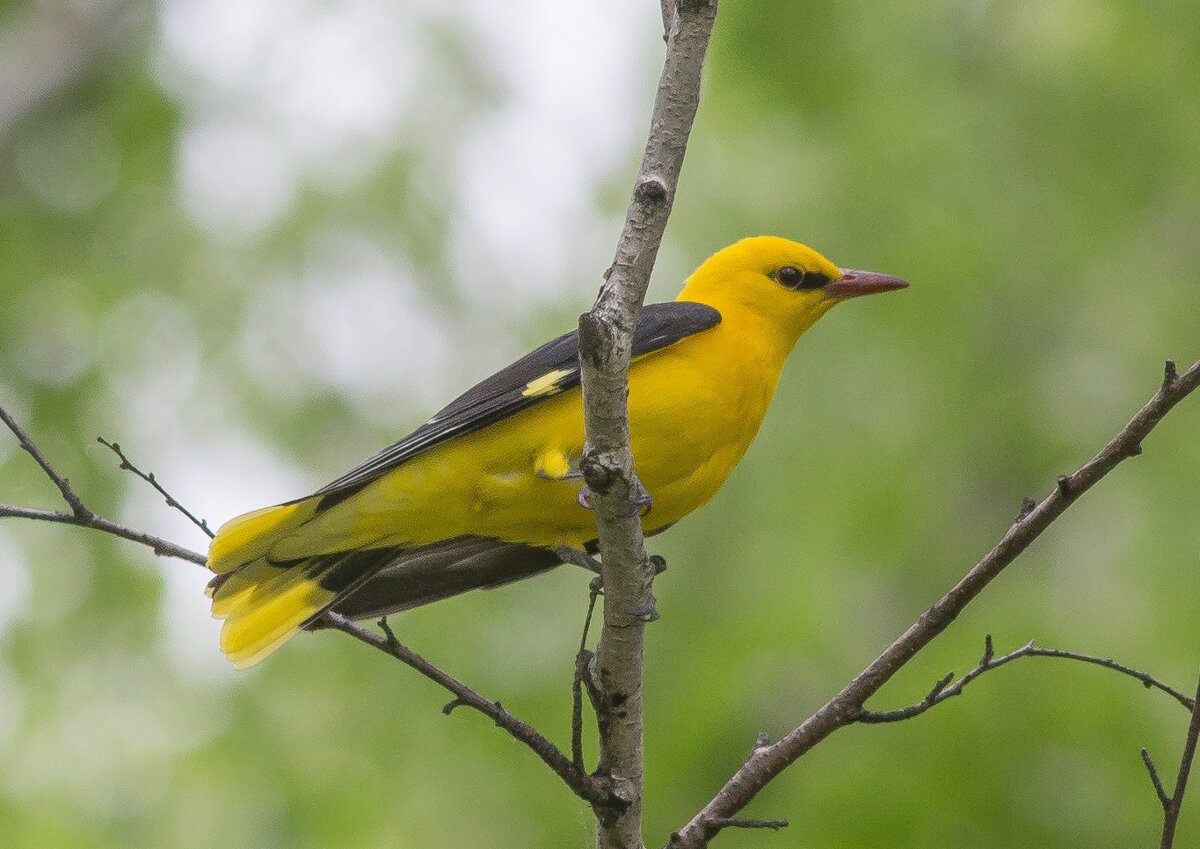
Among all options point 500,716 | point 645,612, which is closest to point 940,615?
point 645,612

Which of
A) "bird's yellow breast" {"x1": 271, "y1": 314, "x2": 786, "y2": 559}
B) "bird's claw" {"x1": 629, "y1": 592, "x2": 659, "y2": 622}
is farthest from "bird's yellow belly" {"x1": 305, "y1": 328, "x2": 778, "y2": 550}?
"bird's claw" {"x1": 629, "y1": 592, "x2": 659, "y2": 622}

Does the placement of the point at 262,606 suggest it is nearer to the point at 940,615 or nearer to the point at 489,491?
the point at 489,491

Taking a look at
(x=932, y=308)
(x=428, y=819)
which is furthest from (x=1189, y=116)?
(x=428, y=819)

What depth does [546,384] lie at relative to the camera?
12.8 ft

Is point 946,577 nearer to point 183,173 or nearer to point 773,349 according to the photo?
point 773,349

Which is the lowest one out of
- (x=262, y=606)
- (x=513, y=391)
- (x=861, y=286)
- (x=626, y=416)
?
(x=262, y=606)

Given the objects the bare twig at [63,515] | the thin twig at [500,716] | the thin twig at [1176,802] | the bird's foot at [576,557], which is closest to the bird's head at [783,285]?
the bird's foot at [576,557]

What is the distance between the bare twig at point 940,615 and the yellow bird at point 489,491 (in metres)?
1.25

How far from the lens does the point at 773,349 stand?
435 cm

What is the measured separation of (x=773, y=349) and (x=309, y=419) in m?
3.38

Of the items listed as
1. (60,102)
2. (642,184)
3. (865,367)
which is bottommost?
(642,184)

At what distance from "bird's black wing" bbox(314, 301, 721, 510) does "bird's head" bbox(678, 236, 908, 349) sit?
1.23 feet

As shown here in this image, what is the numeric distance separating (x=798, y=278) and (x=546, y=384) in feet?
4.20

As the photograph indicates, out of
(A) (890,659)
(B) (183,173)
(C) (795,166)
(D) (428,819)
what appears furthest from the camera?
(B) (183,173)
